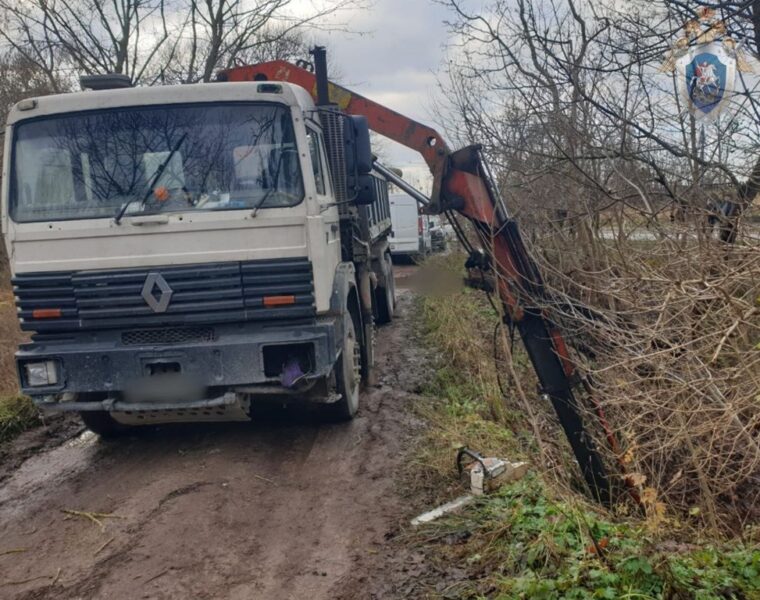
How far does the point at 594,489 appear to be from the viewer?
17.8 feet

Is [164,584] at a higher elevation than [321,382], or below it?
below

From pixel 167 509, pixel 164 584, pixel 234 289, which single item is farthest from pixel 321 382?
pixel 164 584

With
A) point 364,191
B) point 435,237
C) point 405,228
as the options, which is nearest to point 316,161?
point 364,191

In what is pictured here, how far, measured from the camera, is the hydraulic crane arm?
5.39 meters

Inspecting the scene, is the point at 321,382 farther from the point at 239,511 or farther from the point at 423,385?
the point at 423,385

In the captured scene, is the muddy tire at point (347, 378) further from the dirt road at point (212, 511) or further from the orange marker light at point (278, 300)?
the orange marker light at point (278, 300)

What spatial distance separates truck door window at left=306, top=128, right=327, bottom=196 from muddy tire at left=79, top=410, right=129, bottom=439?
2684 mm

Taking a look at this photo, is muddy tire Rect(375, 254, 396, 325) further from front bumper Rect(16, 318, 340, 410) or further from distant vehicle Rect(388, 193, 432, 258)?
distant vehicle Rect(388, 193, 432, 258)

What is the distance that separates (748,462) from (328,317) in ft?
10.3

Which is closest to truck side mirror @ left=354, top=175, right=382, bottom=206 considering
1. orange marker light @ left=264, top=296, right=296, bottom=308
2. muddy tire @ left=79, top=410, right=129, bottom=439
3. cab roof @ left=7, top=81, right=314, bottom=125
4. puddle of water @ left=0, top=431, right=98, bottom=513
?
cab roof @ left=7, top=81, right=314, bottom=125

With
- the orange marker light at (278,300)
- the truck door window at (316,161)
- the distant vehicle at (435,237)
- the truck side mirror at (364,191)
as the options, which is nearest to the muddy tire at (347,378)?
the orange marker light at (278,300)

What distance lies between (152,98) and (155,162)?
48 centimetres

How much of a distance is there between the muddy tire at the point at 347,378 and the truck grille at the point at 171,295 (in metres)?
0.92

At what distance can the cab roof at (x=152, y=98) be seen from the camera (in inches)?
215
